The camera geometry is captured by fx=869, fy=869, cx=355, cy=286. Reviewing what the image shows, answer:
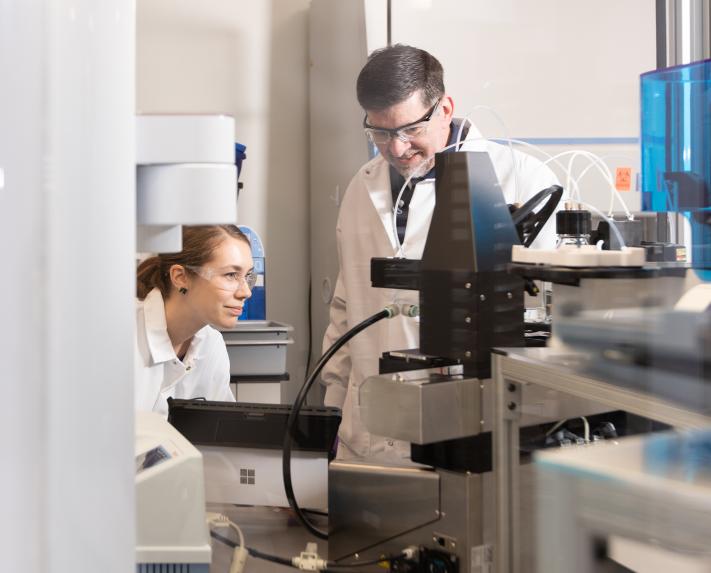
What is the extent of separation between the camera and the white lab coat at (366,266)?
6.54 ft

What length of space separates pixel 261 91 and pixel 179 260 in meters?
1.00

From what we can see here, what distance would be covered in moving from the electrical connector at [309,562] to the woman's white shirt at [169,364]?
0.78 meters

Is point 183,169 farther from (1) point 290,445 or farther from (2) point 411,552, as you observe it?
(1) point 290,445

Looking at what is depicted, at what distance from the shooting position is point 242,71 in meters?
2.91

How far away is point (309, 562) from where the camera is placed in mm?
1047

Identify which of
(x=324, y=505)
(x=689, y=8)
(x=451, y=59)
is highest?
(x=689, y=8)

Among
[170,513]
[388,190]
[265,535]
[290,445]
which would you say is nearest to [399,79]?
[388,190]

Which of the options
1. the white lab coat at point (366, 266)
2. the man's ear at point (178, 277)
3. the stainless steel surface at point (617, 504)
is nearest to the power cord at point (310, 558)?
the stainless steel surface at point (617, 504)

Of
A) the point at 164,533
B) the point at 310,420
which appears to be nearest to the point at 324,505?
the point at 310,420

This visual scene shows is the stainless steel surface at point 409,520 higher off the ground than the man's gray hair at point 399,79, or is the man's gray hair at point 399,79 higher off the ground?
the man's gray hair at point 399,79

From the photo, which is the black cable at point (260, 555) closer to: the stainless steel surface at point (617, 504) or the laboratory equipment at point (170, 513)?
the laboratory equipment at point (170, 513)

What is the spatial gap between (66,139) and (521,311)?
63 cm

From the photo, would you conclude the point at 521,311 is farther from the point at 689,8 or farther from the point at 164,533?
the point at 689,8

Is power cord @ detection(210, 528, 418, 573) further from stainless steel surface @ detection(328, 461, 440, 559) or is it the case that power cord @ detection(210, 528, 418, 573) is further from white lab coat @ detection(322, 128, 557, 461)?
white lab coat @ detection(322, 128, 557, 461)
